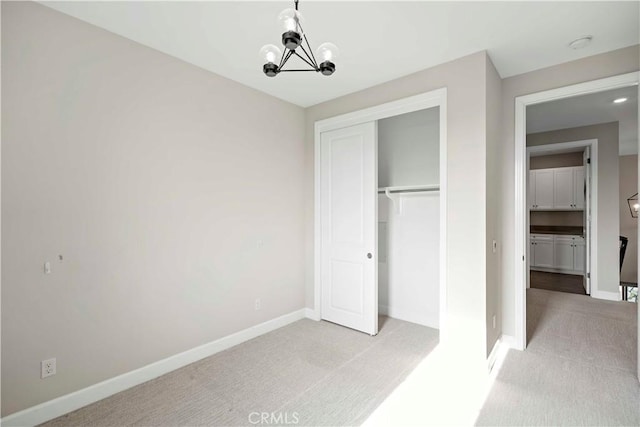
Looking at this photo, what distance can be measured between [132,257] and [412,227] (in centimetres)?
290

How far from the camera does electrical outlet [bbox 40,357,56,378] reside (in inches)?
78.8

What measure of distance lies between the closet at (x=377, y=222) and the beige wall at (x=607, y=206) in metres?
3.12

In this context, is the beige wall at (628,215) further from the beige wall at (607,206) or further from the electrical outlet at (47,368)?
the electrical outlet at (47,368)

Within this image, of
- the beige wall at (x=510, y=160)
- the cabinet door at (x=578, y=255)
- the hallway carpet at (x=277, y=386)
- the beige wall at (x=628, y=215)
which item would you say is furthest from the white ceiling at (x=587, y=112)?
the hallway carpet at (x=277, y=386)

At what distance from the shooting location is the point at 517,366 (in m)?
2.69

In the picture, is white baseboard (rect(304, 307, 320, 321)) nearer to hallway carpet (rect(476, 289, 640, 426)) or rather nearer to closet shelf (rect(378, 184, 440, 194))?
closet shelf (rect(378, 184, 440, 194))

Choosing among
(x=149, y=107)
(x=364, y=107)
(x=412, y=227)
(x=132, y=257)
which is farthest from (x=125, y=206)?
(x=412, y=227)

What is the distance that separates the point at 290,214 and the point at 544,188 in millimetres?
6061

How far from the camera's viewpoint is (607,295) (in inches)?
182

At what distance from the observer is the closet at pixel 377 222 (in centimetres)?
346

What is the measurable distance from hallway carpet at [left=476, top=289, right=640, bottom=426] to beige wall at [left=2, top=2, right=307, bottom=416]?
2.40 metres

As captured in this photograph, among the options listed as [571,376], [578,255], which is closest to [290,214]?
[571,376]

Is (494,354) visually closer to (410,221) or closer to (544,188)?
(410,221)

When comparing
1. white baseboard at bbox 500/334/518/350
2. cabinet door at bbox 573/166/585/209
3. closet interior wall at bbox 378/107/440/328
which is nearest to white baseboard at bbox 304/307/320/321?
closet interior wall at bbox 378/107/440/328
